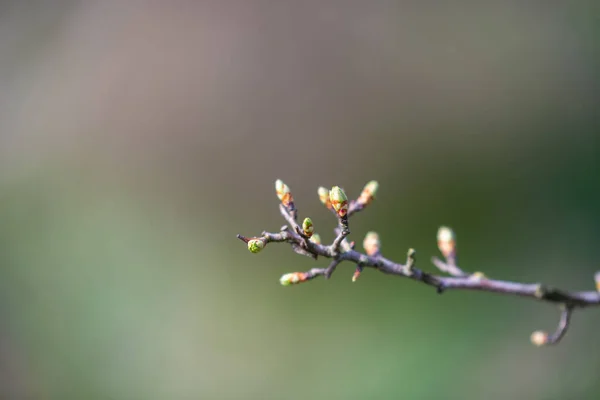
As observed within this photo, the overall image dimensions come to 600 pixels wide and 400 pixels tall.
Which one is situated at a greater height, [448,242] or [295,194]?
[295,194]

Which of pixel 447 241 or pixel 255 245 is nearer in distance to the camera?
pixel 255 245

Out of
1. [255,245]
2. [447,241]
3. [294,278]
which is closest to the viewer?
[255,245]

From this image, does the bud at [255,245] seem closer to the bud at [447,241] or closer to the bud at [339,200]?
the bud at [339,200]

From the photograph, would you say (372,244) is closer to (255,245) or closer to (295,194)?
(255,245)

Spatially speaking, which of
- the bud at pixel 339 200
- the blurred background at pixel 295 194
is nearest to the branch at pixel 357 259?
the bud at pixel 339 200

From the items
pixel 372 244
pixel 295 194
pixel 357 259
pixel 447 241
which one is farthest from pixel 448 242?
pixel 295 194

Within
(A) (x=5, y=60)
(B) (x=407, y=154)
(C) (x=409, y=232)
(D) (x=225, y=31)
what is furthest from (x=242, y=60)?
(A) (x=5, y=60)

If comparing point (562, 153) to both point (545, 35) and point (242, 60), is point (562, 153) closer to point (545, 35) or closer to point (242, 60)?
point (545, 35)

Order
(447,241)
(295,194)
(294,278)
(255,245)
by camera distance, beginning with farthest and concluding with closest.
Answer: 1. (295,194)
2. (447,241)
3. (294,278)
4. (255,245)

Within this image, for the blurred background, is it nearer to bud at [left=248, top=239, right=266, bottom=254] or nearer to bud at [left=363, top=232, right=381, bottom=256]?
bud at [left=363, top=232, right=381, bottom=256]
